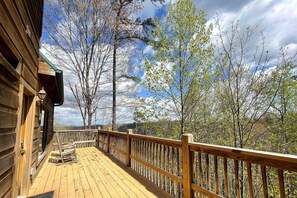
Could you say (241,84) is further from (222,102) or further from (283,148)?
(283,148)

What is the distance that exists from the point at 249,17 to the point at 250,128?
335 cm

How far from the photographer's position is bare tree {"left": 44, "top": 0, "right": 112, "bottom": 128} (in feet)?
34.3

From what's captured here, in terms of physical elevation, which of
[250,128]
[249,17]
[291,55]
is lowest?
[250,128]

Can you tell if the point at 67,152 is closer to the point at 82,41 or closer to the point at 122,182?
the point at 122,182

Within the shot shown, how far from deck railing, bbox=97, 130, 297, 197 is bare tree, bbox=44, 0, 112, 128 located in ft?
24.4

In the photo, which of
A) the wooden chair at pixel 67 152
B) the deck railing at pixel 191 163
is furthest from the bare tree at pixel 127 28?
the deck railing at pixel 191 163

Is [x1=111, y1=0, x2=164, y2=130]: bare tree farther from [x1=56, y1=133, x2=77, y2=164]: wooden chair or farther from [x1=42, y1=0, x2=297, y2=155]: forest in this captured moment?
[x1=56, y1=133, x2=77, y2=164]: wooden chair

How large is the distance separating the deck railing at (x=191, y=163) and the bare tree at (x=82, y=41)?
7444 millimetres

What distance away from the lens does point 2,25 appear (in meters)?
1.55

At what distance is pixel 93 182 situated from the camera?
3.91m

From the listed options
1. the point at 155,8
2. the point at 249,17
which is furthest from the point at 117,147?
the point at 155,8

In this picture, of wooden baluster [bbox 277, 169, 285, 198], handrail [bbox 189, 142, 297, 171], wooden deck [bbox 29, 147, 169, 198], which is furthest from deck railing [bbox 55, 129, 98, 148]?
wooden baluster [bbox 277, 169, 285, 198]

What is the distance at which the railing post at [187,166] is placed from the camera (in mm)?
2539

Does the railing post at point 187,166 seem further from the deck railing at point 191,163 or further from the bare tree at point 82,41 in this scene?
the bare tree at point 82,41
